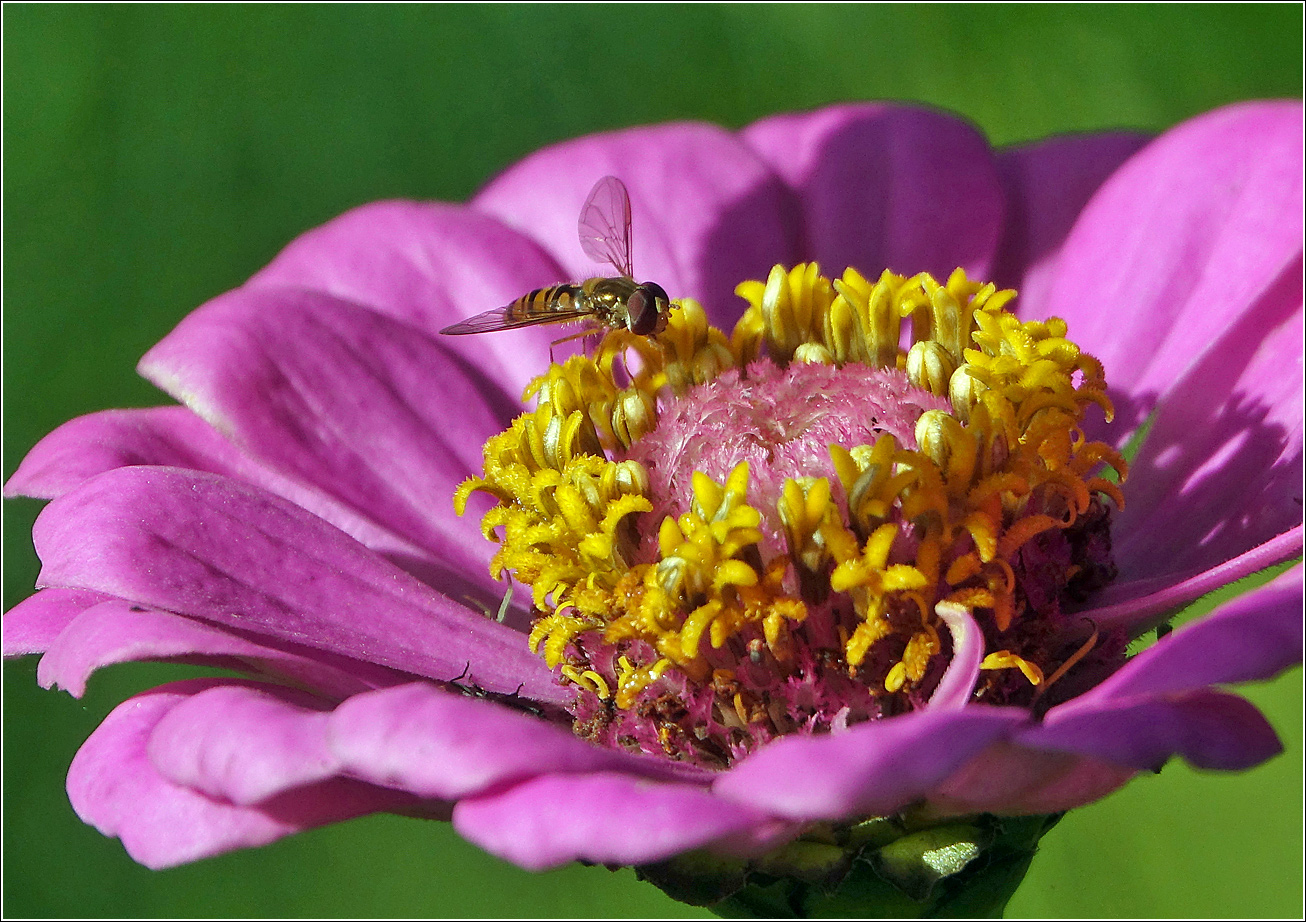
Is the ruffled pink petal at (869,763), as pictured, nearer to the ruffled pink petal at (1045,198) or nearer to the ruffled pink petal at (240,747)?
the ruffled pink petal at (240,747)

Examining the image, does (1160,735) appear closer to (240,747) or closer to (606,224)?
(240,747)

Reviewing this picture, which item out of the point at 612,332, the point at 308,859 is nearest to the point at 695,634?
the point at 612,332

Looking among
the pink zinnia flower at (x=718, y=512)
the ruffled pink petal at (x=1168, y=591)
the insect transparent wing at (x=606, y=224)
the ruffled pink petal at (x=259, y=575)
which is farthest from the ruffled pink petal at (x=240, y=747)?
the insect transparent wing at (x=606, y=224)

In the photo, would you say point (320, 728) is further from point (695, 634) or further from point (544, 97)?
point (544, 97)

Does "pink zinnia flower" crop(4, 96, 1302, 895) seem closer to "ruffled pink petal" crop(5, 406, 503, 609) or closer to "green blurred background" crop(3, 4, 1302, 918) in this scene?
"ruffled pink petal" crop(5, 406, 503, 609)

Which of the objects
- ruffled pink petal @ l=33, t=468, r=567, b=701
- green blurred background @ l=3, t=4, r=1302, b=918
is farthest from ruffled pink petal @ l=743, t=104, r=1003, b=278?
ruffled pink petal @ l=33, t=468, r=567, b=701
